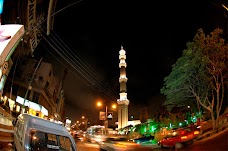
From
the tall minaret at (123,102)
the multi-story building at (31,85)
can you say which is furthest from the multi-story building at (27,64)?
the tall minaret at (123,102)

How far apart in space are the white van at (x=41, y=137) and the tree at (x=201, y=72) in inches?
824

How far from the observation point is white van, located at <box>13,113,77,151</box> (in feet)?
19.2

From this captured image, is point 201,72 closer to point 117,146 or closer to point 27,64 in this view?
point 117,146

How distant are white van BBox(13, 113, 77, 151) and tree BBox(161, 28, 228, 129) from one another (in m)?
Answer: 20.9

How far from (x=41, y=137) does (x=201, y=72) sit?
76.5ft

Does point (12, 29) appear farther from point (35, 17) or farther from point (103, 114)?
point (103, 114)

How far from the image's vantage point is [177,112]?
154 ft

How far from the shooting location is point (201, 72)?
26.6 m

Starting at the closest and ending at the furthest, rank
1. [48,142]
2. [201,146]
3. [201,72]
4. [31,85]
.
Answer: [48,142]
[201,146]
[201,72]
[31,85]

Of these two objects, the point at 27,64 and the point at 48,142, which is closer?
the point at 48,142

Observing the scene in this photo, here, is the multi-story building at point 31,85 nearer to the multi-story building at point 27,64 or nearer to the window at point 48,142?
the multi-story building at point 27,64

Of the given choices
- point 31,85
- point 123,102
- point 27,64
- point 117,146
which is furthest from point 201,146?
point 123,102

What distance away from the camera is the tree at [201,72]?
2464 centimetres

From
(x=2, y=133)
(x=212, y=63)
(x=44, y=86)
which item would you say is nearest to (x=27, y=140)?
(x=2, y=133)
